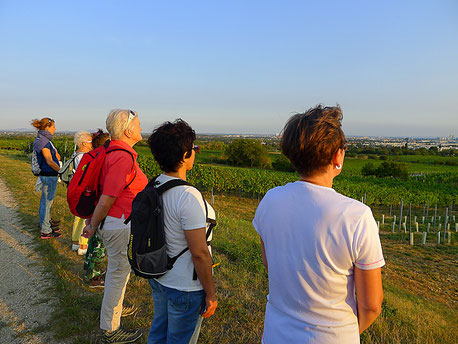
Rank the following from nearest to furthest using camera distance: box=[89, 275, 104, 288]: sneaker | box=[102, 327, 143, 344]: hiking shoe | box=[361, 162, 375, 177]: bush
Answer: box=[102, 327, 143, 344]: hiking shoe, box=[89, 275, 104, 288]: sneaker, box=[361, 162, 375, 177]: bush

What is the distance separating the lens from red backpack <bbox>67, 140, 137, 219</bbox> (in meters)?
2.65

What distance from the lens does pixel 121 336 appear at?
274cm

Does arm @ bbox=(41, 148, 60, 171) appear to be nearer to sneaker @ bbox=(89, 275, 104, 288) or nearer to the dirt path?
the dirt path

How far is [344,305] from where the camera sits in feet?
4.09

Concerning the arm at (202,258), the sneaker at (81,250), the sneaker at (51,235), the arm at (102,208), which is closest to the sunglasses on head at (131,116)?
the arm at (102,208)

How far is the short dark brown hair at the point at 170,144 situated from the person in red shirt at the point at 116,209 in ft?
2.37

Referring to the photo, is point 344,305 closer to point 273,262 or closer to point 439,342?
point 273,262

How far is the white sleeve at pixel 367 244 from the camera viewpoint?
1092mm

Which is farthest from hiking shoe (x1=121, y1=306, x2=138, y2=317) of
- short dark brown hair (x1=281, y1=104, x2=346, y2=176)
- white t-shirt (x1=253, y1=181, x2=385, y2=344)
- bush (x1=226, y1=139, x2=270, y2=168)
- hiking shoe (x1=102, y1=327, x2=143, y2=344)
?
bush (x1=226, y1=139, x2=270, y2=168)

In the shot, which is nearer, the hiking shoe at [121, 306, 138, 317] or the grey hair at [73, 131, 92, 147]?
the hiking shoe at [121, 306, 138, 317]

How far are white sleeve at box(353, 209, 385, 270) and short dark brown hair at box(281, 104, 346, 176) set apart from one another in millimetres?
288

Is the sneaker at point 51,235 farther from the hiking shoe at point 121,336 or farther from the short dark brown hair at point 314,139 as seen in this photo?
the short dark brown hair at point 314,139

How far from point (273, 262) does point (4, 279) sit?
4.46m

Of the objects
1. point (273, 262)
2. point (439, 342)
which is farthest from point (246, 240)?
point (273, 262)
